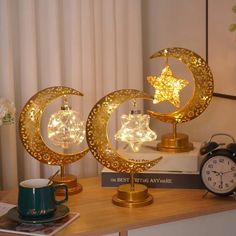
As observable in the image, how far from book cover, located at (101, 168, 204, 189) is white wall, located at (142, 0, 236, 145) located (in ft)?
0.87

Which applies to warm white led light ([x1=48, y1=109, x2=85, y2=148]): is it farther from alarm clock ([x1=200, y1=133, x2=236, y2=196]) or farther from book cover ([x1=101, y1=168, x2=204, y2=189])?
alarm clock ([x1=200, y1=133, x2=236, y2=196])

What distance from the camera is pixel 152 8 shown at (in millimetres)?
1948

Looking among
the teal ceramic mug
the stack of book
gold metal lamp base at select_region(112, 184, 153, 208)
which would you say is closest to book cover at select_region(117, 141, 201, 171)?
the stack of book

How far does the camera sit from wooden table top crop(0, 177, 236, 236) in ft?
3.97

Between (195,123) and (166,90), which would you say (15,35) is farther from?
(195,123)

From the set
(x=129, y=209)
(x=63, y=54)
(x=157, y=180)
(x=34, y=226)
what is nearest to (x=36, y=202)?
(x=34, y=226)

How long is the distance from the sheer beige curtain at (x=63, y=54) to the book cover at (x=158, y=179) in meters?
0.31

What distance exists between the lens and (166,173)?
149 centimetres

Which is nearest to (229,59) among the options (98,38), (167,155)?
(167,155)

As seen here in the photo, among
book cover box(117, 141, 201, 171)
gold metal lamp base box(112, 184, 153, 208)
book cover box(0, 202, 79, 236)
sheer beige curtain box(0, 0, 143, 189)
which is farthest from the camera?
sheer beige curtain box(0, 0, 143, 189)

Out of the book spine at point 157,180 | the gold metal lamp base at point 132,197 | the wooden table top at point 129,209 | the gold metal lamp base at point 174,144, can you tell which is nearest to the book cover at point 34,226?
the wooden table top at point 129,209

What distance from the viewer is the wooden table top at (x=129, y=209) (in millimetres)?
1211

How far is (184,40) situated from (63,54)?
1.54ft

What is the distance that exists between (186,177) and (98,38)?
2.12 feet
